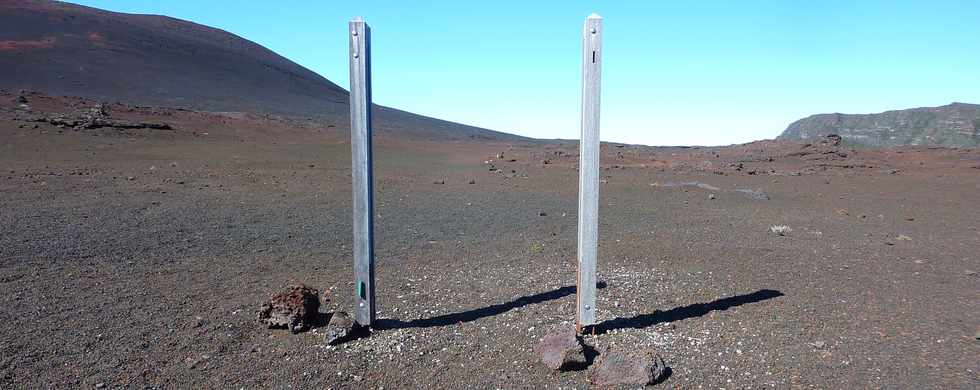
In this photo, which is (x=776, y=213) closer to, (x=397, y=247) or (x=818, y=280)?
(x=818, y=280)

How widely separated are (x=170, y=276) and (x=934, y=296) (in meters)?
7.60

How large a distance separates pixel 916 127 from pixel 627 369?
176ft

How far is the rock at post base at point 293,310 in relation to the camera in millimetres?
4867

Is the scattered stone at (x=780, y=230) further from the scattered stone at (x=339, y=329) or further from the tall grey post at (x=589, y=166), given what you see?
the scattered stone at (x=339, y=329)

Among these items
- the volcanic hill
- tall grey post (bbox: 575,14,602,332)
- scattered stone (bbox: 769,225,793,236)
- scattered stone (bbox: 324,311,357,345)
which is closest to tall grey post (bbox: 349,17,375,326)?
scattered stone (bbox: 324,311,357,345)

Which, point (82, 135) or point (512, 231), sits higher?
point (82, 135)

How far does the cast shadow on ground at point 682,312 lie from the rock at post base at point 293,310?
2.23m

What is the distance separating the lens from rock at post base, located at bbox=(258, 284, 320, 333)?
4.87m

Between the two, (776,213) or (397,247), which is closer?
(397,247)

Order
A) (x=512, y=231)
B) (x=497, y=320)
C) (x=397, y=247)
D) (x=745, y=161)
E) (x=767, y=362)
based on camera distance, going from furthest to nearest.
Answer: (x=745, y=161), (x=512, y=231), (x=397, y=247), (x=497, y=320), (x=767, y=362)

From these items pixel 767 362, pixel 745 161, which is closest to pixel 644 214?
pixel 767 362

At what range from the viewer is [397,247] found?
844cm

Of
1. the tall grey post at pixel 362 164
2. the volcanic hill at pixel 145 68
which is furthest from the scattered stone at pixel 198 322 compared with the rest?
the volcanic hill at pixel 145 68

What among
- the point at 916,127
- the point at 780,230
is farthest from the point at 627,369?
the point at 916,127
